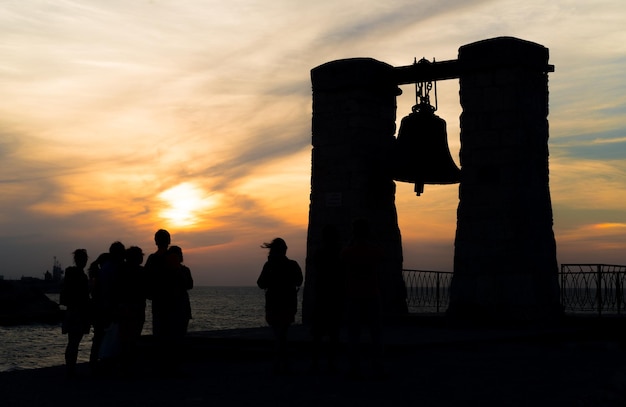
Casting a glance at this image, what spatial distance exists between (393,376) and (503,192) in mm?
6106

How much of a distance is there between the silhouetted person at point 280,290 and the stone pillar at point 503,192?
19.0 feet

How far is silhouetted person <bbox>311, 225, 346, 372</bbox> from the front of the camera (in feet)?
34.0

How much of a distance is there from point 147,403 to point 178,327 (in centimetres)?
207

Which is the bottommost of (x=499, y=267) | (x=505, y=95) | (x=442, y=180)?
(x=499, y=267)

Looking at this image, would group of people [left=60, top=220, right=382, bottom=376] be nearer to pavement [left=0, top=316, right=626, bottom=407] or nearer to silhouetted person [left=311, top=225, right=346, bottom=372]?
silhouetted person [left=311, top=225, right=346, bottom=372]

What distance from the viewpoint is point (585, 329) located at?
14.5m

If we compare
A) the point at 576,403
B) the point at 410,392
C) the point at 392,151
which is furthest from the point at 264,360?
the point at 392,151

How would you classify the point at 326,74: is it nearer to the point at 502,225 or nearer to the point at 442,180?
the point at 442,180

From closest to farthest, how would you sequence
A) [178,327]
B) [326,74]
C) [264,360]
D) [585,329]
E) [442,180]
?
[178,327], [264,360], [585,329], [442,180], [326,74]

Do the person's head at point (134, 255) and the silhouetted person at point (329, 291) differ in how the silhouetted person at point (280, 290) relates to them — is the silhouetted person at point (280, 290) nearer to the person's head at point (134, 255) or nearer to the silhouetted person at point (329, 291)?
the silhouetted person at point (329, 291)

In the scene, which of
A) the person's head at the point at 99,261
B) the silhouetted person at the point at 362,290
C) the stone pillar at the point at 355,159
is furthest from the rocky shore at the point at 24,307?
the silhouetted person at the point at 362,290

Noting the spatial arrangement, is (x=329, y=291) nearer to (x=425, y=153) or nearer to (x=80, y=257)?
(x=80, y=257)

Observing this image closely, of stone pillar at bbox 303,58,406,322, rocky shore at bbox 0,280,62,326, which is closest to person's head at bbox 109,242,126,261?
stone pillar at bbox 303,58,406,322

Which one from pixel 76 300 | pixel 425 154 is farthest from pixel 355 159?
pixel 76 300
